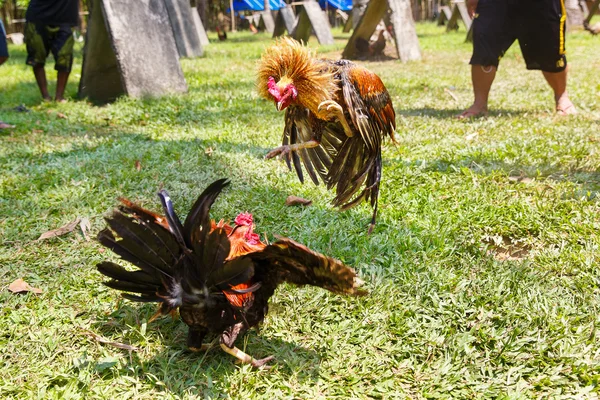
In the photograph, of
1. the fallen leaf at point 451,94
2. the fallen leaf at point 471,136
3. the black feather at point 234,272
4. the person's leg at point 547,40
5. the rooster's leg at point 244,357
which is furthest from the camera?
the fallen leaf at point 451,94

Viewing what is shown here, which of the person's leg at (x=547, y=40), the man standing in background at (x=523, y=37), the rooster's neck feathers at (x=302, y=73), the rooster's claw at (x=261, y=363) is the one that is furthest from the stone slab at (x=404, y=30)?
the rooster's claw at (x=261, y=363)

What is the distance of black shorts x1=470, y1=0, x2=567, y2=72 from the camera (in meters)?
5.35

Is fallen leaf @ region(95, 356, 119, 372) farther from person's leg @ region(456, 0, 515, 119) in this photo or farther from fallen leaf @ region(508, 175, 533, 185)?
person's leg @ region(456, 0, 515, 119)

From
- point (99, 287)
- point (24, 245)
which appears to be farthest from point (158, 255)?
point (24, 245)

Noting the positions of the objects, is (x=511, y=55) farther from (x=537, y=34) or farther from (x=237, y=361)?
(x=237, y=361)

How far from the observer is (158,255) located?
6.75ft

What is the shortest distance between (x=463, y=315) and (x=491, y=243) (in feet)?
2.56

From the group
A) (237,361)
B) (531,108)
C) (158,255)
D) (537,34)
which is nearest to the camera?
(158,255)

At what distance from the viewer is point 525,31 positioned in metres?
5.54

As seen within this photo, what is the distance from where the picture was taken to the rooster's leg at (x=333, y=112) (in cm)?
246

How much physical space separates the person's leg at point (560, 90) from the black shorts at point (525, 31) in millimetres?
152

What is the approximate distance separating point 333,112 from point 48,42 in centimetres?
605

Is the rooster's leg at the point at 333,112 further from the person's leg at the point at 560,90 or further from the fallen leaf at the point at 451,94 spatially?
the fallen leaf at the point at 451,94

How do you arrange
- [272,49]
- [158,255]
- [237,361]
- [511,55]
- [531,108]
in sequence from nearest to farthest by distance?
[158,255] → [237,361] → [272,49] → [531,108] → [511,55]
